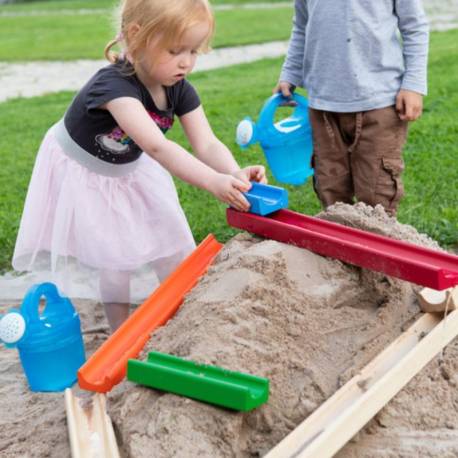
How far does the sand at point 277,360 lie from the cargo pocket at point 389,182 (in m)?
0.78

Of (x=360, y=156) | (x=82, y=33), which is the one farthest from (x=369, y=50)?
(x=82, y=33)

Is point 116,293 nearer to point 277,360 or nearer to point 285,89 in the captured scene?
point 277,360

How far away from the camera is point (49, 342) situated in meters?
2.81

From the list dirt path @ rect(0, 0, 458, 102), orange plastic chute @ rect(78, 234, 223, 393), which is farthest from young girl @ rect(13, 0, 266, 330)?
dirt path @ rect(0, 0, 458, 102)

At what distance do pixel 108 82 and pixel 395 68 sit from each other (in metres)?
1.29

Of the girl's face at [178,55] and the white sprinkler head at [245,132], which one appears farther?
the white sprinkler head at [245,132]

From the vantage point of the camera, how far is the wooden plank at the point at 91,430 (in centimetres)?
212

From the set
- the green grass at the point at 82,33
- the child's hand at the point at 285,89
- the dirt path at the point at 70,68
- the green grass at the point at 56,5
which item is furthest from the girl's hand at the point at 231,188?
the green grass at the point at 56,5

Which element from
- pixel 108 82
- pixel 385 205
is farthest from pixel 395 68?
pixel 108 82

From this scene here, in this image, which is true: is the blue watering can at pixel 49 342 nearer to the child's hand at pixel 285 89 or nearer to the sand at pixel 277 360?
the sand at pixel 277 360

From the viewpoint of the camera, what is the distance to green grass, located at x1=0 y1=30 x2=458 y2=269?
424 centimetres

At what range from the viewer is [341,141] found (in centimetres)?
358

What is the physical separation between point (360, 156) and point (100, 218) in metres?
1.19

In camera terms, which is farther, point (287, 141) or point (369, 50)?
point (287, 141)
